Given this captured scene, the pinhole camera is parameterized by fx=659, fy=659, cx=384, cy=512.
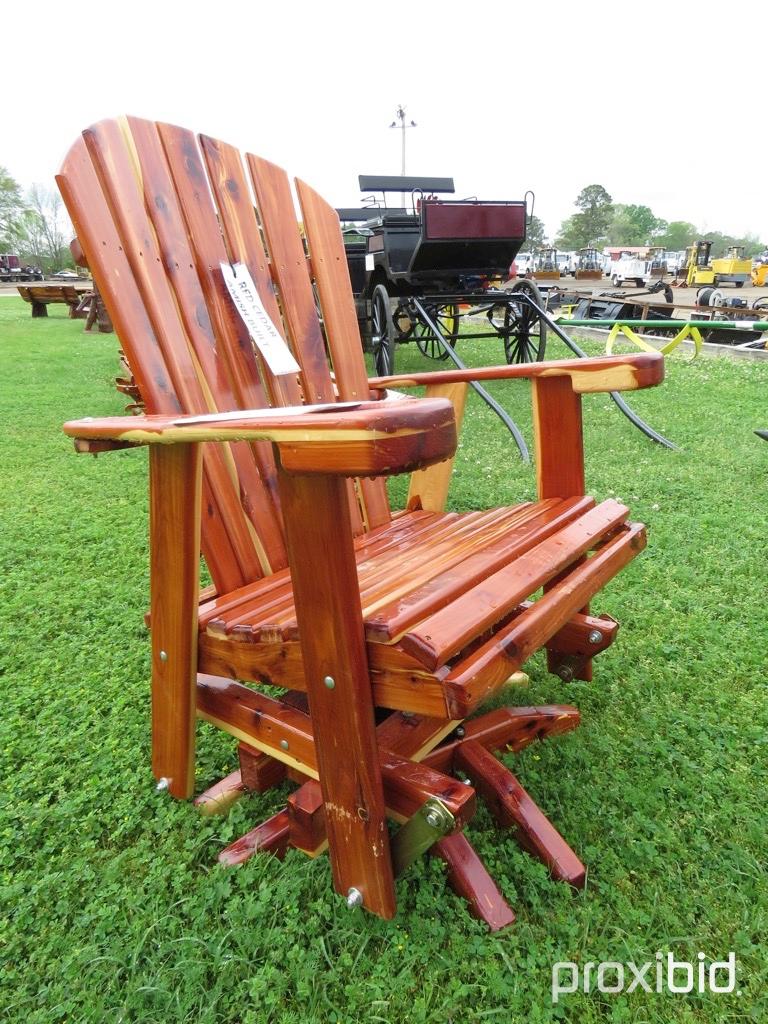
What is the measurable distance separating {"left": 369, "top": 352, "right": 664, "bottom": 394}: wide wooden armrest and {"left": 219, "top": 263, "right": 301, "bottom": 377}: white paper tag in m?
0.41

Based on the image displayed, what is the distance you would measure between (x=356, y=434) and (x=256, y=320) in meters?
0.96

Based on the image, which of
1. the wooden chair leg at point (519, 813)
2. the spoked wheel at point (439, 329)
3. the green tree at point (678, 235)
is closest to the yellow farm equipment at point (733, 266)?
the spoked wheel at point (439, 329)

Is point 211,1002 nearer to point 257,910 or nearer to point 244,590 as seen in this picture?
point 257,910

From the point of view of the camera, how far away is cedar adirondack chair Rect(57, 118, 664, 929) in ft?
3.05

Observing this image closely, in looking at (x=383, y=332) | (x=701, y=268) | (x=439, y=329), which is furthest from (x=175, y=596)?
(x=701, y=268)

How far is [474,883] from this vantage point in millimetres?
1196

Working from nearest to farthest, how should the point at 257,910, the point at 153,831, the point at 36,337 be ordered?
1. the point at 257,910
2. the point at 153,831
3. the point at 36,337

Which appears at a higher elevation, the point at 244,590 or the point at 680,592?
the point at 244,590

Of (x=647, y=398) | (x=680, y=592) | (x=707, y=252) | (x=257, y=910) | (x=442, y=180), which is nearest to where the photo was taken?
(x=257, y=910)

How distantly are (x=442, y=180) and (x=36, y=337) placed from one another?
7.30 metres

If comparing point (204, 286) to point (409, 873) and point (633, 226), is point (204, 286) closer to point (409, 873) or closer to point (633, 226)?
point (409, 873)

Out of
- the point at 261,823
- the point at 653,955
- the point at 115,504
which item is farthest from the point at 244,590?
the point at 115,504

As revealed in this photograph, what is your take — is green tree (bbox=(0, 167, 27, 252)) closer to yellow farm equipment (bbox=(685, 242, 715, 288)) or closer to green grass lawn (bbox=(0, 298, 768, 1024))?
yellow farm equipment (bbox=(685, 242, 715, 288))

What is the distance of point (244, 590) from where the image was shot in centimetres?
140
